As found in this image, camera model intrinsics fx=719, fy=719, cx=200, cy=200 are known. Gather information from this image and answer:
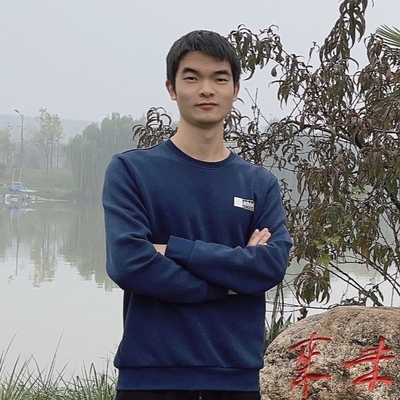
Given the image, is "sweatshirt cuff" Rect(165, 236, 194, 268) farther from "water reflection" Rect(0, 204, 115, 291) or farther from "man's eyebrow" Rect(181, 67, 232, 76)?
"water reflection" Rect(0, 204, 115, 291)

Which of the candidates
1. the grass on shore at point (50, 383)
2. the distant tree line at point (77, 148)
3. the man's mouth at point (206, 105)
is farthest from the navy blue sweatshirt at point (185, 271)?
the distant tree line at point (77, 148)

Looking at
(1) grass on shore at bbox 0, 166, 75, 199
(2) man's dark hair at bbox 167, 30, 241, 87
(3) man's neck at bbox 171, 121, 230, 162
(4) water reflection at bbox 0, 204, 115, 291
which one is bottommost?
(3) man's neck at bbox 171, 121, 230, 162

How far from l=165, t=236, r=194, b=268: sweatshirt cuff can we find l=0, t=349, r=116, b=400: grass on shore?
5.70 ft

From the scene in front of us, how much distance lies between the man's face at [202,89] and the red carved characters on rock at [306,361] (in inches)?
50.1

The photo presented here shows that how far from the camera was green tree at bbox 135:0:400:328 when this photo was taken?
8.58 feet

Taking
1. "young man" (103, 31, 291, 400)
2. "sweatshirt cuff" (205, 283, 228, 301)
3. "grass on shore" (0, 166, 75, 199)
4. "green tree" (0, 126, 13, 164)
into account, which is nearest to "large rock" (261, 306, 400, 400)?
"young man" (103, 31, 291, 400)

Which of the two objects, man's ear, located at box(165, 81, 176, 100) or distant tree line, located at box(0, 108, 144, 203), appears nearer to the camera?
man's ear, located at box(165, 81, 176, 100)

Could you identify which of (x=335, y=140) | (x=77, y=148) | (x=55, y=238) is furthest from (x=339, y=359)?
(x=55, y=238)

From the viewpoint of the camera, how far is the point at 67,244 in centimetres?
445

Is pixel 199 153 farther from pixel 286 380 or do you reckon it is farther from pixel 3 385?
pixel 3 385

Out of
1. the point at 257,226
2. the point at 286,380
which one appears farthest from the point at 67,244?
the point at 257,226

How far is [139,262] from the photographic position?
125 centimetres

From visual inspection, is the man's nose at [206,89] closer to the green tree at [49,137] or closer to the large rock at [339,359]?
the large rock at [339,359]

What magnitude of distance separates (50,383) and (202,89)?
2.15 metres
